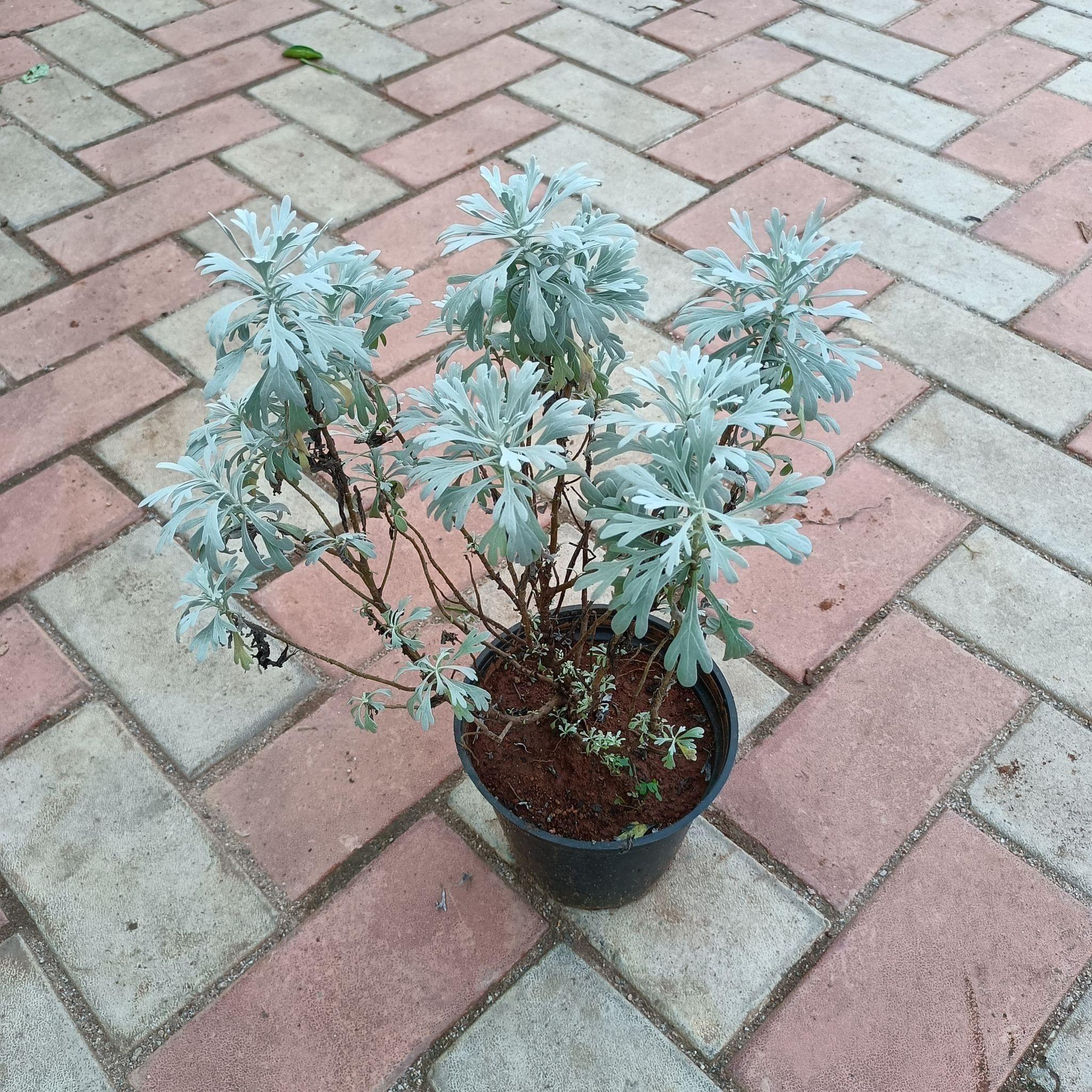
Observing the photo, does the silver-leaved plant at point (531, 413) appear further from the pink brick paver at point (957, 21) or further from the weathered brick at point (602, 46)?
the pink brick paver at point (957, 21)

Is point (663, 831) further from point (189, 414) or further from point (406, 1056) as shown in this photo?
point (189, 414)

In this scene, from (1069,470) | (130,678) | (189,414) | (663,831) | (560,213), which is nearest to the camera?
(663,831)

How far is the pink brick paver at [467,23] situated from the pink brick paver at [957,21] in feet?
4.52

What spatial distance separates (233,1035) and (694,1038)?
0.73 m

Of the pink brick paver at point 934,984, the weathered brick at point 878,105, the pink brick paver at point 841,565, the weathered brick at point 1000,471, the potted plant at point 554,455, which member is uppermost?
the potted plant at point 554,455

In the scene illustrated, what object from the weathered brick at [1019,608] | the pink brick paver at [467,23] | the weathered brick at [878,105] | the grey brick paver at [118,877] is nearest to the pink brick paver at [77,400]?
the grey brick paver at [118,877]

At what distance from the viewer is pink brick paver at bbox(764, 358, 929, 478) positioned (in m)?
2.34

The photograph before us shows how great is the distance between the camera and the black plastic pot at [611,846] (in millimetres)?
1418

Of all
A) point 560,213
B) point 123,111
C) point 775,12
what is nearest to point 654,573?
point 560,213

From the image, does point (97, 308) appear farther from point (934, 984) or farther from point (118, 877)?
point (934, 984)

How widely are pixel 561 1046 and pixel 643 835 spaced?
1.31 ft

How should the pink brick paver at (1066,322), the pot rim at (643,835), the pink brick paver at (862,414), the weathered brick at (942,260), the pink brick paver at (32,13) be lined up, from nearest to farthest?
the pot rim at (643,835)
the pink brick paver at (862,414)
the pink brick paver at (1066,322)
the weathered brick at (942,260)
the pink brick paver at (32,13)

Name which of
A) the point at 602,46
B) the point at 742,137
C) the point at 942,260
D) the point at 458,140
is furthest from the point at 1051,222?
the point at 458,140

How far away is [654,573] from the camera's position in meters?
1.07
